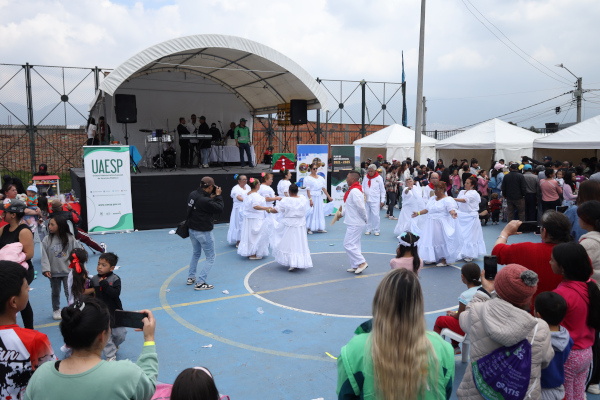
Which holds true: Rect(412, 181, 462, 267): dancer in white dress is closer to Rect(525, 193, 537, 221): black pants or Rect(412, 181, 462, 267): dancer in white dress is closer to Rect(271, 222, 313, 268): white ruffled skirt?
Rect(271, 222, 313, 268): white ruffled skirt

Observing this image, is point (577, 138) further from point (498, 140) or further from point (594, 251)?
point (594, 251)

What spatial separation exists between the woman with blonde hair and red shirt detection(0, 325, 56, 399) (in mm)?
1894

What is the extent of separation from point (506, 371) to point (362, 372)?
121 centimetres

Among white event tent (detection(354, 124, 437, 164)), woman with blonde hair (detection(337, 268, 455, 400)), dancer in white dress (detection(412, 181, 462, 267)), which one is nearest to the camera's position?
woman with blonde hair (detection(337, 268, 455, 400))

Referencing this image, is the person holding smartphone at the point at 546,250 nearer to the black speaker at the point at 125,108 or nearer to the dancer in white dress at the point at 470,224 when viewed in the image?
the dancer in white dress at the point at 470,224

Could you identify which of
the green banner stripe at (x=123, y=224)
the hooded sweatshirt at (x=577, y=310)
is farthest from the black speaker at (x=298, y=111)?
the hooded sweatshirt at (x=577, y=310)

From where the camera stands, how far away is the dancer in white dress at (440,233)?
9020 mm

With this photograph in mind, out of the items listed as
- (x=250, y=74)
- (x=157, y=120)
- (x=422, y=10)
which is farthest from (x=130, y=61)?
(x=422, y=10)

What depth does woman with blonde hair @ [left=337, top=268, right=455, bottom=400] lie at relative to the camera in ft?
6.82

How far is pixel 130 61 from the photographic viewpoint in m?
12.8

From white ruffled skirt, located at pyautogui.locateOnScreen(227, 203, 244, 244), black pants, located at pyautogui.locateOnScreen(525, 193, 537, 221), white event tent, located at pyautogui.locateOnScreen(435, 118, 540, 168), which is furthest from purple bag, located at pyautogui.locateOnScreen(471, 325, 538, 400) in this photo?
white event tent, located at pyautogui.locateOnScreen(435, 118, 540, 168)

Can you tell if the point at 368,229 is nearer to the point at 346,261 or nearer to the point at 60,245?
the point at 346,261

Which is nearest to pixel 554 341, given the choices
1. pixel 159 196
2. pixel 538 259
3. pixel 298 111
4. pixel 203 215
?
pixel 538 259

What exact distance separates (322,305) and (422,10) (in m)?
15.8
